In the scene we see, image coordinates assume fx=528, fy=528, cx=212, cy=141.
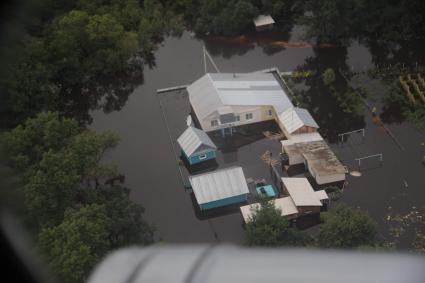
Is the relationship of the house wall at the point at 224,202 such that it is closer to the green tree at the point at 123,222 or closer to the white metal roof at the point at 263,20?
the green tree at the point at 123,222

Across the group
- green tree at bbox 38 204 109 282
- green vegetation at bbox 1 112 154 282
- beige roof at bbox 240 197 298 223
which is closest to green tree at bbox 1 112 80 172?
green vegetation at bbox 1 112 154 282

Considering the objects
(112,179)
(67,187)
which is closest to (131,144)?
(112,179)

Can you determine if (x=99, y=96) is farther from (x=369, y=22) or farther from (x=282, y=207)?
(x=369, y=22)

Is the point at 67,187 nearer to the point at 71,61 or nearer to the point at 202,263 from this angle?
the point at 71,61

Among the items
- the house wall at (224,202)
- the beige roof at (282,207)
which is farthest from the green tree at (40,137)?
the beige roof at (282,207)

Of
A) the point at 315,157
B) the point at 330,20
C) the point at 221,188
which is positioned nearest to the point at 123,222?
the point at 221,188

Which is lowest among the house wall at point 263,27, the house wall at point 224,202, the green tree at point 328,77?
the house wall at point 224,202
